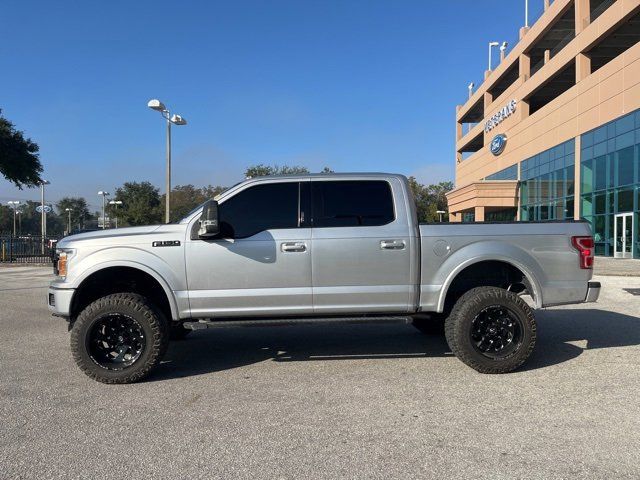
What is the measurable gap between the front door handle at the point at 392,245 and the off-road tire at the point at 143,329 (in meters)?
2.48

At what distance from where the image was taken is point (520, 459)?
3.30 m

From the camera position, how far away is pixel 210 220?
16.0ft

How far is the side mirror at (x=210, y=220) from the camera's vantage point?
488 centimetres

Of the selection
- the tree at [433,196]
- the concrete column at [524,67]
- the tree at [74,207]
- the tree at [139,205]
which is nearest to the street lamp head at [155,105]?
the tree at [139,205]

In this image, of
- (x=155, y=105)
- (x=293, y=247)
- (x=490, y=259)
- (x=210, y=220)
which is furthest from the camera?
(x=155, y=105)

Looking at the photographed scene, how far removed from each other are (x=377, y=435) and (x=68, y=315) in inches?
138

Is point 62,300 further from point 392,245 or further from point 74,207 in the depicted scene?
point 74,207

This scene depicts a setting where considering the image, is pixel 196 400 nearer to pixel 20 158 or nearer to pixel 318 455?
pixel 318 455

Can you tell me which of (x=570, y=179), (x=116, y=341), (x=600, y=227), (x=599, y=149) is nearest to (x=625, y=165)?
(x=599, y=149)

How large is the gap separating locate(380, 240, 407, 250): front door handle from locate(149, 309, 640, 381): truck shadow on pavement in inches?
59.8

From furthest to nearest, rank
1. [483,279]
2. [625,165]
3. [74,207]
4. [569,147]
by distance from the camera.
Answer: [74,207] < [569,147] < [625,165] < [483,279]

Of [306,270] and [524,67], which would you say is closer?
[306,270]

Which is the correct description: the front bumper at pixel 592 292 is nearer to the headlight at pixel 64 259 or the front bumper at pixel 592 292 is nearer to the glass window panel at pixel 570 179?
the headlight at pixel 64 259

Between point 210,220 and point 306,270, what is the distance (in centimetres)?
113
